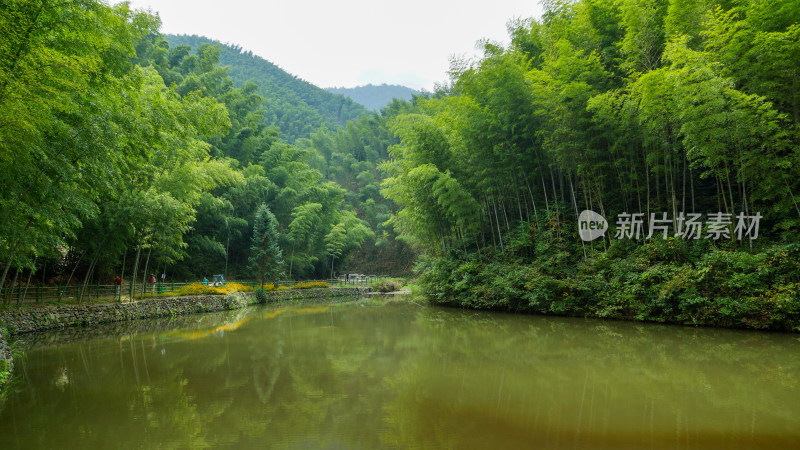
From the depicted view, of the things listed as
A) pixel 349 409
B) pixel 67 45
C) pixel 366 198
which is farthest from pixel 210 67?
pixel 349 409

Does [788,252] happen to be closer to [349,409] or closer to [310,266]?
[349,409]

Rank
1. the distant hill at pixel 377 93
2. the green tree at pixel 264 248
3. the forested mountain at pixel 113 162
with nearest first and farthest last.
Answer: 1. the forested mountain at pixel 113 162
2. the green tree at pixel 264 248
3. the distant hill at pixel 377 93

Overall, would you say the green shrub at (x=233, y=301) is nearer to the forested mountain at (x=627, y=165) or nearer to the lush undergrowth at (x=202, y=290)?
the lush undergrowth at (x=202, y=290)

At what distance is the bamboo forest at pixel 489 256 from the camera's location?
11.1 ft

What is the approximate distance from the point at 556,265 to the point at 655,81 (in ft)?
16.6

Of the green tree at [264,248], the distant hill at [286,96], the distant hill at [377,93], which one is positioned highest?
the distant hill at [377,93]

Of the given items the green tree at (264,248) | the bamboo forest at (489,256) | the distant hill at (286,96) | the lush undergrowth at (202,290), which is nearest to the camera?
the bamboo forest at (489,256)

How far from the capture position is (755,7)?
7.41 metres

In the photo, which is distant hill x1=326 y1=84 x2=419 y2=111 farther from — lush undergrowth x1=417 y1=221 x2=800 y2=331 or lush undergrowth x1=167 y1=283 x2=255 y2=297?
lush undergrowth x1=417 y1=221 x2=800 y2=331

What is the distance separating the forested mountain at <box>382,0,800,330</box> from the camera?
7445 mm

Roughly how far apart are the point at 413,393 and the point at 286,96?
2115 inches

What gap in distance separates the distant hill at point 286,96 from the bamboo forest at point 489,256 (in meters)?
34.7

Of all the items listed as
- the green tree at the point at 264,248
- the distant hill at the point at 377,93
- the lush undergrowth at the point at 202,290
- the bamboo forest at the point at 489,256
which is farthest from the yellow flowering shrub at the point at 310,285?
the distant hill at the point at 377,93

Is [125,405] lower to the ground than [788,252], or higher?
lower
